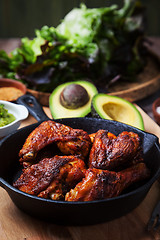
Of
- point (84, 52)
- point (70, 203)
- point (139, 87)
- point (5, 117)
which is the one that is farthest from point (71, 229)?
point (84, 52)

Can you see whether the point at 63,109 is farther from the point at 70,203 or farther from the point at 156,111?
the point at 70,203

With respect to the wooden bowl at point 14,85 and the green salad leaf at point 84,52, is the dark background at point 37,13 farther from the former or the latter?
the wooden bowl at point 14,85

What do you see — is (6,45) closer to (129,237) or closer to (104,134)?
(104,134)

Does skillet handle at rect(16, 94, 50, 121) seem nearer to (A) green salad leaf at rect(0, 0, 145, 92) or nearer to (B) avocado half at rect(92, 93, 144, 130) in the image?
(B) avocado half at rect(92, 93, 144, 130)

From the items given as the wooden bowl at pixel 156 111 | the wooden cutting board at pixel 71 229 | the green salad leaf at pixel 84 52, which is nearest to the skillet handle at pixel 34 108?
Result: the green salad leaf at pixel 84 52

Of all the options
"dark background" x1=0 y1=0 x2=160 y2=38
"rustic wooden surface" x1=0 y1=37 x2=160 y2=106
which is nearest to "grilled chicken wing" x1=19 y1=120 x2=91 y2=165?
"rustic wooden surface" x1=0 y1=37 x2=160 y2=106

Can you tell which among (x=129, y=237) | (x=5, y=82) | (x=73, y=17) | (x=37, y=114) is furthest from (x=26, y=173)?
(x=73, y=17)
